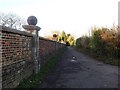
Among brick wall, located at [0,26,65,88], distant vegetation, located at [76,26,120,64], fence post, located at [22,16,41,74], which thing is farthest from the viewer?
distant vegetation, located at [76,26,120,64]

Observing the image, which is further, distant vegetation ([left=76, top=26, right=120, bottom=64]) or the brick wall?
distant vegetation ([left=76, top=26, right=120, bottom=64])

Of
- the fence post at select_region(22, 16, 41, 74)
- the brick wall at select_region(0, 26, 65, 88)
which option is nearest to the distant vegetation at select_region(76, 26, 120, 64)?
the fence post at select_region(22, 16, 41, 74)

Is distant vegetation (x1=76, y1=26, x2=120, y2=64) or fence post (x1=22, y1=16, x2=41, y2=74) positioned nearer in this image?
fence post (x1=22, y1=16, x2=41, y2=74)

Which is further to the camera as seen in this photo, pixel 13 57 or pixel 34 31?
pixel 34 31

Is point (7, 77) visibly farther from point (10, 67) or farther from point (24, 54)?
point (24, 54)

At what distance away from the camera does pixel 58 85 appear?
726 cm

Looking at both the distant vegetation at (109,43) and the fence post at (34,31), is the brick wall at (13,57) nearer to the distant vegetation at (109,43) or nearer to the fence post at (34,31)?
the fence post at (34,31)

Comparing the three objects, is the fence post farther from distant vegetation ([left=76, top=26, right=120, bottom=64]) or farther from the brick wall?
distant vegetation ([left=76, top=26, right=120, bottom=64])

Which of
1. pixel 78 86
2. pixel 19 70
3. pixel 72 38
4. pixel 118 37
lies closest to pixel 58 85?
pixel 78 86

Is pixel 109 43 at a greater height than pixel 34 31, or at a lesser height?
lesser

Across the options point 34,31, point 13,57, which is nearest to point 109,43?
point 34,31

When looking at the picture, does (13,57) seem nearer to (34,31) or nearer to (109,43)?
(34,31)

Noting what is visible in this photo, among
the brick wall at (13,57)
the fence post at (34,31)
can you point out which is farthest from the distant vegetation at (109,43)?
the brick wall at (13,57)

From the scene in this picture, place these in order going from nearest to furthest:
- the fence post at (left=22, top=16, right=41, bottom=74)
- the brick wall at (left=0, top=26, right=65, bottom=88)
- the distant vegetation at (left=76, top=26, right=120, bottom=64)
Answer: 1. the brick wall at (left=0, top=26, right=65, bottom=88)
2. the fence post at (left=22, top=16, right=41, bottom=74)
3. the distant vegetation at (left=76, top=26, right=120, bottom=64)
